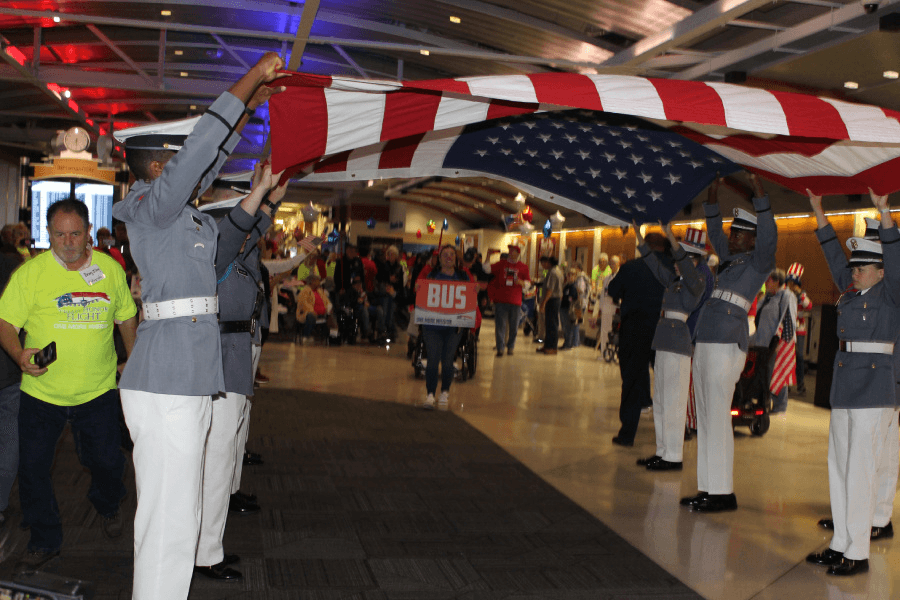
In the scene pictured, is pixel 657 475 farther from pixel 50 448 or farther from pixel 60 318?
A: pixel 60 318

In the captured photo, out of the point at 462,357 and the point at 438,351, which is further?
the point at 462,357

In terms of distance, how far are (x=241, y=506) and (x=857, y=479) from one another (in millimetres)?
3147

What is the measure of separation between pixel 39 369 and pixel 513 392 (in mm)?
6446

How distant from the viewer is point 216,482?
3408 millimetres

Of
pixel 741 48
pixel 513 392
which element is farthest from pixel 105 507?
pixel 741 48

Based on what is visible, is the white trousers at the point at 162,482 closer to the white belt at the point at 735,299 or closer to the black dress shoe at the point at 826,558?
the black dress shoe at the point at 826,558

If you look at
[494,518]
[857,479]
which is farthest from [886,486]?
[494,518]

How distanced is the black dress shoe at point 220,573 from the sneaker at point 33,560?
631mm

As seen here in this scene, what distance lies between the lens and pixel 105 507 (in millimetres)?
3691


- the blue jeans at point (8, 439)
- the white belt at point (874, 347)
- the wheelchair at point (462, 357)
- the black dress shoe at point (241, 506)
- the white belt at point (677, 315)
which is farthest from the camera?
the wheelchair at point (462, 357)

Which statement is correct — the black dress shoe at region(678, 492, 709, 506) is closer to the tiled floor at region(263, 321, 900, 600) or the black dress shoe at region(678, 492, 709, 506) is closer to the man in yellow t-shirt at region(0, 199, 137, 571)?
the tiled floor at region(263, 321, 900, 600)

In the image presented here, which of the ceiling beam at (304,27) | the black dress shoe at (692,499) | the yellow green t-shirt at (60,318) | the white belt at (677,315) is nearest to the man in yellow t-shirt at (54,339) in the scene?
the yellow green t-shirt at (60,318)

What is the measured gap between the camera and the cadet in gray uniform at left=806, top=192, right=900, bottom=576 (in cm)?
395

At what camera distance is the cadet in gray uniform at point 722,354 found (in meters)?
4.74
